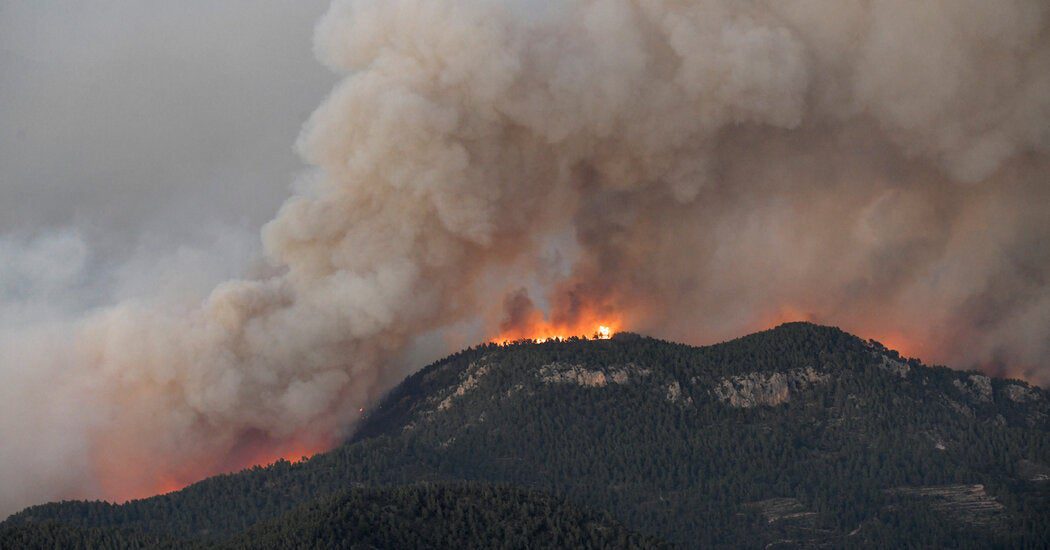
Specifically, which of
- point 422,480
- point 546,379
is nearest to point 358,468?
point 422,480

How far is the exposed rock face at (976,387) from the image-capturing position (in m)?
127

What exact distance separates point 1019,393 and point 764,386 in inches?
527

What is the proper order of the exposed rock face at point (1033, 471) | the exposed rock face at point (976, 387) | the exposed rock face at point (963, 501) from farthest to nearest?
the exposed rock face at point (976, 387) < the exposed rock face at point (1033, 471) < the exposed rock face at point (963, 501)

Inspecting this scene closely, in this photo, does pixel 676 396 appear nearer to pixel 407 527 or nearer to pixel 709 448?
pixel 709 448

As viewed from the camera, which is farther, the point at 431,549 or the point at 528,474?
the point at 528,474

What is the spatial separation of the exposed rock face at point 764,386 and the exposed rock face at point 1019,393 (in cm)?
1000

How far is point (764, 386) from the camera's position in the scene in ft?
407

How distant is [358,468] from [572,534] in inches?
602

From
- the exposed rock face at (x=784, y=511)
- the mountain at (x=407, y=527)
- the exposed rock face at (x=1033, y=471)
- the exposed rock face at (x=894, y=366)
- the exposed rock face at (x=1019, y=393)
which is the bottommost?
the mountain at (x=407, y=527)

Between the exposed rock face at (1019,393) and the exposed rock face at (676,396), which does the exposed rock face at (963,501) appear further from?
the exposed rock face at (1019,393)

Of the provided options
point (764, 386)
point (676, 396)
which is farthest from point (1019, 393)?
point (676, 396)

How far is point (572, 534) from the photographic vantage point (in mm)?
102625

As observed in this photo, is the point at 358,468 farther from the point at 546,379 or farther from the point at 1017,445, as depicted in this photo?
the point at 1017,445

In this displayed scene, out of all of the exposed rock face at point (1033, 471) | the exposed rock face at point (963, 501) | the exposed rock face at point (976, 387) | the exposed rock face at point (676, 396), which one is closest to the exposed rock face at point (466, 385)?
the exposed rock face at point (676, 396)
